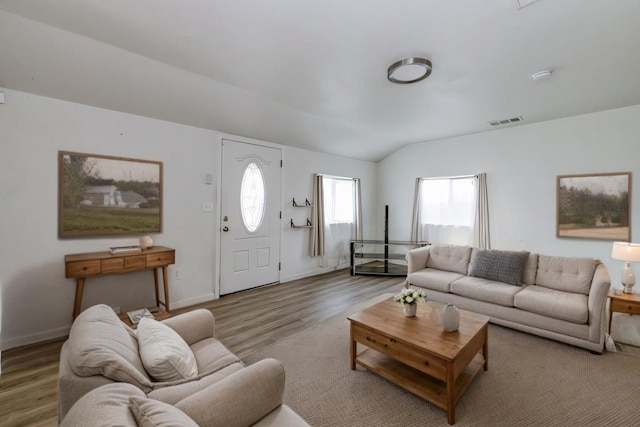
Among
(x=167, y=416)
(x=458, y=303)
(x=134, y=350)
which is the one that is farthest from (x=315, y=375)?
(x=458, y=303)

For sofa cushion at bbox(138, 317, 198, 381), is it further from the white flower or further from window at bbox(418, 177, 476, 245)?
window at bbox(418, 177, 476, 245)

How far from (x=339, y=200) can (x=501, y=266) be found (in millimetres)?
3276

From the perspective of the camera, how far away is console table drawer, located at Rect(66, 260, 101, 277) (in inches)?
100

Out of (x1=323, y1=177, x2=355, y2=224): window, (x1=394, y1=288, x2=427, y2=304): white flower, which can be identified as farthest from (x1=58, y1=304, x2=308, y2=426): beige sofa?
(x1=323, y1=177, x2=355, y2=224): window

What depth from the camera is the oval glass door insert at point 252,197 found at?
4.25 metres

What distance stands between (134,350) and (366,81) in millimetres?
3044

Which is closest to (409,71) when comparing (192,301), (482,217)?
(482,217)

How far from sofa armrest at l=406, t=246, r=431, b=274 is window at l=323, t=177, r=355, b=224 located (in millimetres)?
2097

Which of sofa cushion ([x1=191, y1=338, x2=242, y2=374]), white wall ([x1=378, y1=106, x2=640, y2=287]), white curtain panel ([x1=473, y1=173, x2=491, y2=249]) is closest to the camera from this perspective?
sofa cushion ([x1=191, y1=338, x2=242, y2=374])

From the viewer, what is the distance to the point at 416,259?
3920mm

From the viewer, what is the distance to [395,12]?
76.0 inches

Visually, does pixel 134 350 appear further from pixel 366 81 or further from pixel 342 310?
pixel 366 81

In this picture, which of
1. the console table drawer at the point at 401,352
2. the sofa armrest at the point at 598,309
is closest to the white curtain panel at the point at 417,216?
the sofa armrest at the point at 598,309

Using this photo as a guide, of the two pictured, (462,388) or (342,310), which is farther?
(342,310)
